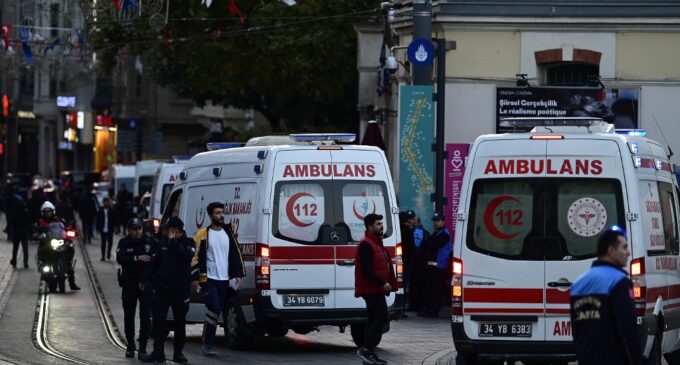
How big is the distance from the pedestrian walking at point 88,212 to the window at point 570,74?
1652cm

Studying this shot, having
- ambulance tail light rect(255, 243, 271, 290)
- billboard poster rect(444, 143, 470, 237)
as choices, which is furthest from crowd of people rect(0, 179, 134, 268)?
ambulance tail light rect(255, 243, 271, 290)

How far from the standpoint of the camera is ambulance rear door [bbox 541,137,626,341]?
14.0 meters

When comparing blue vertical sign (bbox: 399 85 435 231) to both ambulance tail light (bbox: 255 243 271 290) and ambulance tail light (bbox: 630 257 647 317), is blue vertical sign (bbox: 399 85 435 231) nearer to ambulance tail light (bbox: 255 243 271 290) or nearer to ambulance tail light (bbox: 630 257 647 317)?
ambulance tail light (bbox: 255 243 271 290)

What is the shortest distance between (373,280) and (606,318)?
710 centimetres

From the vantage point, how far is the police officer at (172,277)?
651 inches

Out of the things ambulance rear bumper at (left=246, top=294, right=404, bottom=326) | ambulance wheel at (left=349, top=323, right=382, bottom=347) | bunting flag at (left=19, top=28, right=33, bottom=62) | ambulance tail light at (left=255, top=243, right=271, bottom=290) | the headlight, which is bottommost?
ambulance wheel at (left=349, top=323, right=382, bottom=347)

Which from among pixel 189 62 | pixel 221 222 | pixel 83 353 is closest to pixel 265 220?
pixel 221 222

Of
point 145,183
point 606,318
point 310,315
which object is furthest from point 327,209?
point 145,183

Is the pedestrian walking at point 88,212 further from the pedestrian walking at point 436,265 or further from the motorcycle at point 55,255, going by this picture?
the pedestrian walking at point 436,265

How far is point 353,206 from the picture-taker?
60.2ft

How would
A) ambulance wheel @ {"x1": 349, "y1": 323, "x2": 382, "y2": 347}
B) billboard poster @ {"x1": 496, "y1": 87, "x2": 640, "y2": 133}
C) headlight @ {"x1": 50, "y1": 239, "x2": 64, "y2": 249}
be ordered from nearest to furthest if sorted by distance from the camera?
ambulance wheel @ {"x1": 349, "y1": 323, "x2": 382, "y2": 347}
billboard poster @ {"x1": 496, "y1": 87, "x2": 640, "y2": 133}
headlight @ {"x1": 50, "y1": 239, "x2": 64, "y2": 249}

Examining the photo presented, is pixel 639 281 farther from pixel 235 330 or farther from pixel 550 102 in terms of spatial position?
pixel 550 102

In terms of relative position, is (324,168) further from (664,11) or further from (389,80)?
(389,80)

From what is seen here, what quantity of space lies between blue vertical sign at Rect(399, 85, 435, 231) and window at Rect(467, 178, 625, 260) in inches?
447
